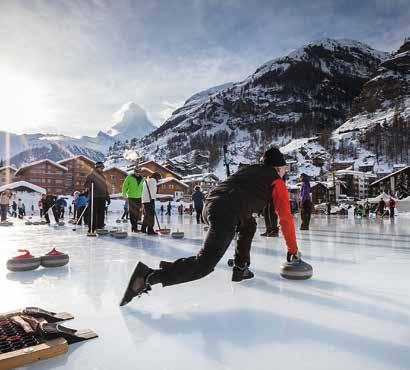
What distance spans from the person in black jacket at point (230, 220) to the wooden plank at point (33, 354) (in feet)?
2.45

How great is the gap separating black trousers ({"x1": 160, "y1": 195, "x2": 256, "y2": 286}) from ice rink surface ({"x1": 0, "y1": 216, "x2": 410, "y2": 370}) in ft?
0.77

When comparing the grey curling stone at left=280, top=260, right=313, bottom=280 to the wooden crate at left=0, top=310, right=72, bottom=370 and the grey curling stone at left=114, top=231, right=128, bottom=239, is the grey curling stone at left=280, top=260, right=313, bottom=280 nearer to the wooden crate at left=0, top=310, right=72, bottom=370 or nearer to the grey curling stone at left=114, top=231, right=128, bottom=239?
the wooden crate at left=0, top=310, right=72, bottom=370

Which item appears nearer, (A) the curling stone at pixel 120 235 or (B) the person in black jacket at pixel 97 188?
(A) the curling stone at pixel 120 235

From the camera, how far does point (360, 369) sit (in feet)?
5.17

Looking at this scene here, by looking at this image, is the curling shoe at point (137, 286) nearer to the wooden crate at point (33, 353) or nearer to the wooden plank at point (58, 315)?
the wooden plank at point (58, 315)

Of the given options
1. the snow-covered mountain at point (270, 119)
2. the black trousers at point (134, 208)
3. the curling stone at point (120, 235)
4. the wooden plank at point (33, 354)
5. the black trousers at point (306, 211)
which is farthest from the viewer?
the snow-covered mountain at point (270, 119)

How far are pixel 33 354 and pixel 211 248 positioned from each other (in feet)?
4.21

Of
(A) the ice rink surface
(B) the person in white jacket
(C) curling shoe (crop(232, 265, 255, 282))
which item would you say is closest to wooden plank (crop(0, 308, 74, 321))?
(A) the ice rink surface

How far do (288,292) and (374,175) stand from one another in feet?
350

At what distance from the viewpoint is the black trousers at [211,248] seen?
2512 millimetres

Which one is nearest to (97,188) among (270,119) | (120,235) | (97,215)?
(97,215)

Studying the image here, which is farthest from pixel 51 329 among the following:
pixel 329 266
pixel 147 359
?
pixel 329 266

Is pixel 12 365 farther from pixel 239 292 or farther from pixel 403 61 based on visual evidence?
pixel 403 61

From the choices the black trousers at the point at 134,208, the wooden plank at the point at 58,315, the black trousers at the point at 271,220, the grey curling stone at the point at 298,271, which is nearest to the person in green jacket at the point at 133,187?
the black trousers at the point at 134,208
